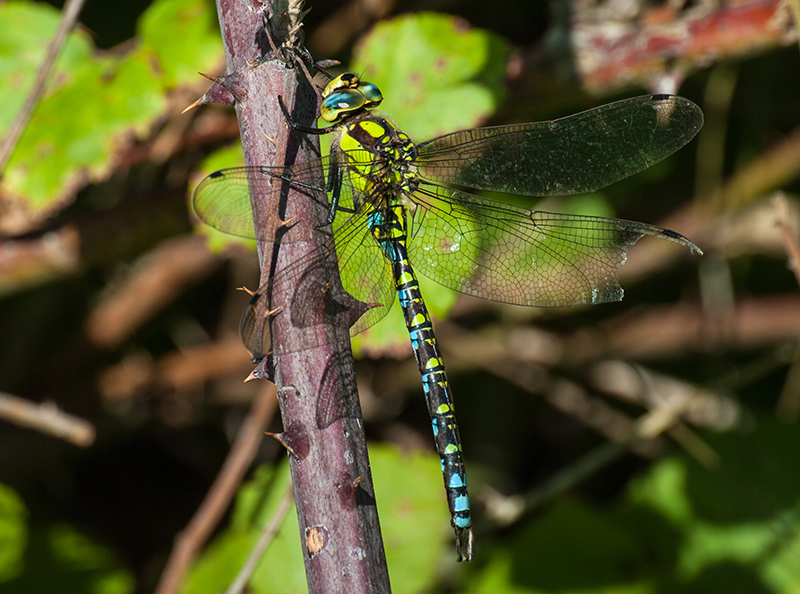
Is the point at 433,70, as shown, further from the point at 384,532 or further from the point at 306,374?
the point at 384,532

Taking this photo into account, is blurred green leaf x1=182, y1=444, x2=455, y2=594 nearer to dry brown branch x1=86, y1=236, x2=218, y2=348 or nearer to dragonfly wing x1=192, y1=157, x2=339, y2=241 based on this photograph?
dry brown branch x1=86, y1=236, x2=218, y2=348

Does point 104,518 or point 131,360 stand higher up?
point 131,360

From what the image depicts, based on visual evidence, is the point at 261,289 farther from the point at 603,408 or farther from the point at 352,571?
the point at 603,408

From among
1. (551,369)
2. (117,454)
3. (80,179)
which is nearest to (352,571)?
(80,179)

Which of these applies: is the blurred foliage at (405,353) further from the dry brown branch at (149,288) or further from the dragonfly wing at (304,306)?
the dragonfly wing at (304,306)

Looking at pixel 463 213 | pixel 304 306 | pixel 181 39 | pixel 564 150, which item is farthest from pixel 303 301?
pixel 181 39

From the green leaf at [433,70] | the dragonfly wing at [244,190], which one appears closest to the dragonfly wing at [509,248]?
the green leaf at [433,70]

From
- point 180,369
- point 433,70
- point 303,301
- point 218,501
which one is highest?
point 433,70
